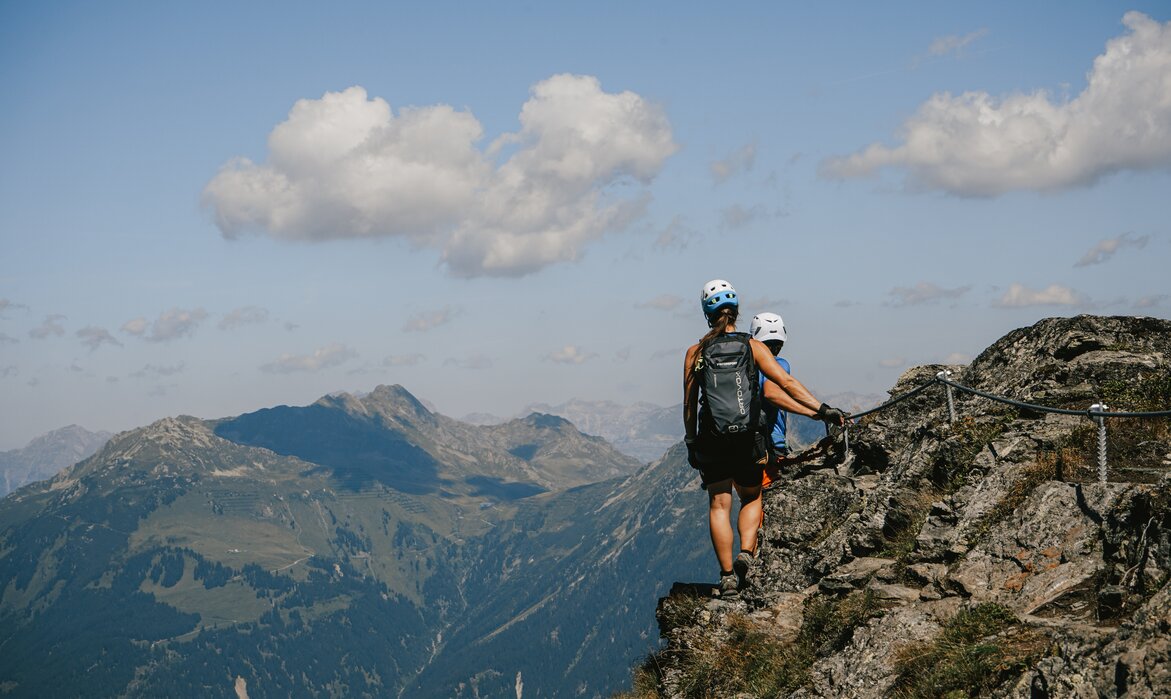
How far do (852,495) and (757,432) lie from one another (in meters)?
6.12

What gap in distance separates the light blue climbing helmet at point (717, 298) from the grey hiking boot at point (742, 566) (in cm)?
344

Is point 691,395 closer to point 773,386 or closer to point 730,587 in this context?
point 773,386

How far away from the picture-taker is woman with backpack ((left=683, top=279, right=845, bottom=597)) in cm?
1087

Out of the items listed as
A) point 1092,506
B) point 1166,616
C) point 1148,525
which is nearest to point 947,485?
point 1092,506

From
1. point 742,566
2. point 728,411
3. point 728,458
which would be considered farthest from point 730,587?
point 728,411

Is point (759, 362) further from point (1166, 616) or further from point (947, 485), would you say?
point (1166, 616)

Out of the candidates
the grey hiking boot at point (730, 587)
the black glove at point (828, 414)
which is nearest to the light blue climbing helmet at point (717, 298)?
the black glove at point (828, 414)

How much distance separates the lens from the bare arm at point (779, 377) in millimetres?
11273

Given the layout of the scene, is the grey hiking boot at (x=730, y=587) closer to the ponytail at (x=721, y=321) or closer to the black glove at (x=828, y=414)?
the black glove at (x=828, y=414)

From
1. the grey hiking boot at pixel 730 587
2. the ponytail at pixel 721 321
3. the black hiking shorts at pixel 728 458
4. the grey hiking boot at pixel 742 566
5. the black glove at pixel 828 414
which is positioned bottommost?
the grey hiking boot at pixel 730 587

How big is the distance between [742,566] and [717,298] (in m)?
3.80

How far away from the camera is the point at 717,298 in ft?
38.7

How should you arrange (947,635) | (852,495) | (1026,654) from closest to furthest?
(1026,654)
(947,635)
(852,495)

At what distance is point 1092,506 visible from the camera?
30.3 ft
